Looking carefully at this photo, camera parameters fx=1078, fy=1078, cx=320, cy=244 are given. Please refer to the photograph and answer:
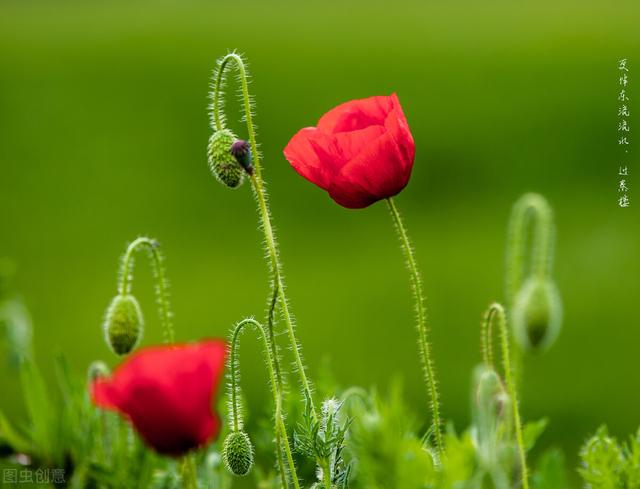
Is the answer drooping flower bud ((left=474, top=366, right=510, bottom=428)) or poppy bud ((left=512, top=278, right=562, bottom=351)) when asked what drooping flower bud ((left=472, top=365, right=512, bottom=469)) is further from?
poppy bud ((left=512, top=278, right=562, bottom=351))

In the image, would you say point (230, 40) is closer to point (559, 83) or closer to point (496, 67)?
point (496, 67)

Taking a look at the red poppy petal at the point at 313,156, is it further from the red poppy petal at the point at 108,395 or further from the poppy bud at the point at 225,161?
the red poppy petal at the point at 108,395

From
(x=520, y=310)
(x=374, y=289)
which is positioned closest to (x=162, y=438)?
(x=520, y=310)

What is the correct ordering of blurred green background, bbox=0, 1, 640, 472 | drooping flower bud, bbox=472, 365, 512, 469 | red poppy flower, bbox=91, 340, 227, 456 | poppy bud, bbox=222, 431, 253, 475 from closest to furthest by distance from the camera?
1. red poppy flower, bbox=91, 340, 227, 456
2. poppy bud, bbox=222, 431, 253, 475
3. drooping flower bud, bbox=472, 365, 512, 469
4. blurred green background, bbox=0, 1, 640, 472

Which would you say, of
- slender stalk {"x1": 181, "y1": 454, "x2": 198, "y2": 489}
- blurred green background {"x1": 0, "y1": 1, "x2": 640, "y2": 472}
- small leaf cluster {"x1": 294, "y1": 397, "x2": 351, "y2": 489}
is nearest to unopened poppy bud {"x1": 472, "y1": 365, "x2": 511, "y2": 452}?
small leaf cluster {"x1": 294, "y1": 397, "x2": 351, "y2": 489}

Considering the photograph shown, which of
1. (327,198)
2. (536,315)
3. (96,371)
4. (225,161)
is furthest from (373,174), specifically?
(327,198)

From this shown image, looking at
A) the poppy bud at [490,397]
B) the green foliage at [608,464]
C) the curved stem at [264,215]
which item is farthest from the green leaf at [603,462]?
the curved stem at [264,215]

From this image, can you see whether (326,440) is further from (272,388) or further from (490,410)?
(490,410)

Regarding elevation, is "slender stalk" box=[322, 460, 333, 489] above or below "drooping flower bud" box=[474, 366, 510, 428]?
below

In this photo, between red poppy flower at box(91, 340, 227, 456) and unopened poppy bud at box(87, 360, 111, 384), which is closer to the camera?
red poppy flower at box(91, 340, 227, 456)
